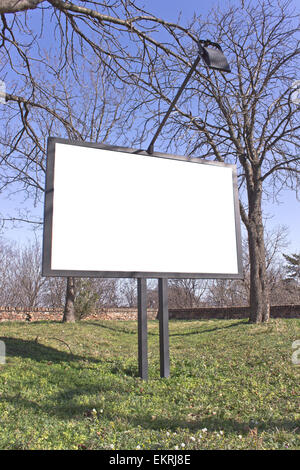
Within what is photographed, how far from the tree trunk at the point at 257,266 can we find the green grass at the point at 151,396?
5.74ft

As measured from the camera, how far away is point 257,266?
1210 centimetres

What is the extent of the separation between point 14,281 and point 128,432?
28537 millimetres

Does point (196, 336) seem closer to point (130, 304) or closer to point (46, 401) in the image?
point (46, 401)

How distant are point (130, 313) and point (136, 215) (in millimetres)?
14861

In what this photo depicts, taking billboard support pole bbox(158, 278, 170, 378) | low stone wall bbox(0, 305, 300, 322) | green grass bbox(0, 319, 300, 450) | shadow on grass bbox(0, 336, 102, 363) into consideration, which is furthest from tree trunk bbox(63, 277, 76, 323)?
billboard support pole bbox(158, 278, 170, 378)

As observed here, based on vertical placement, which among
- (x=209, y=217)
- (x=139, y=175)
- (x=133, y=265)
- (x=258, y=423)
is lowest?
(x=258, y=423)

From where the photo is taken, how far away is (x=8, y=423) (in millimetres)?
4207

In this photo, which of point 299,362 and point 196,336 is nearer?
point 299,362

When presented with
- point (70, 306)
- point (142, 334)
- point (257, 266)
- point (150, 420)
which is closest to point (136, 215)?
point (142, 334)

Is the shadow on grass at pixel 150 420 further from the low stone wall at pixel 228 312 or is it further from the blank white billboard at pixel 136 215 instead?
the low stone wall at pixel 228 312

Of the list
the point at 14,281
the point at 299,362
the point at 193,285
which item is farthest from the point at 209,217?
the point at 193,285

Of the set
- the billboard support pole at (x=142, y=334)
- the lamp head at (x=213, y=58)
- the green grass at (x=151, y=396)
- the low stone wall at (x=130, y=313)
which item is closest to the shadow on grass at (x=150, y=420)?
the green grass at (x=151, y=396)

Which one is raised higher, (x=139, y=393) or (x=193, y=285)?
(x=193, y=285)

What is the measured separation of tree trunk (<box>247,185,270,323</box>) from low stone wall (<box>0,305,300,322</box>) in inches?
123
